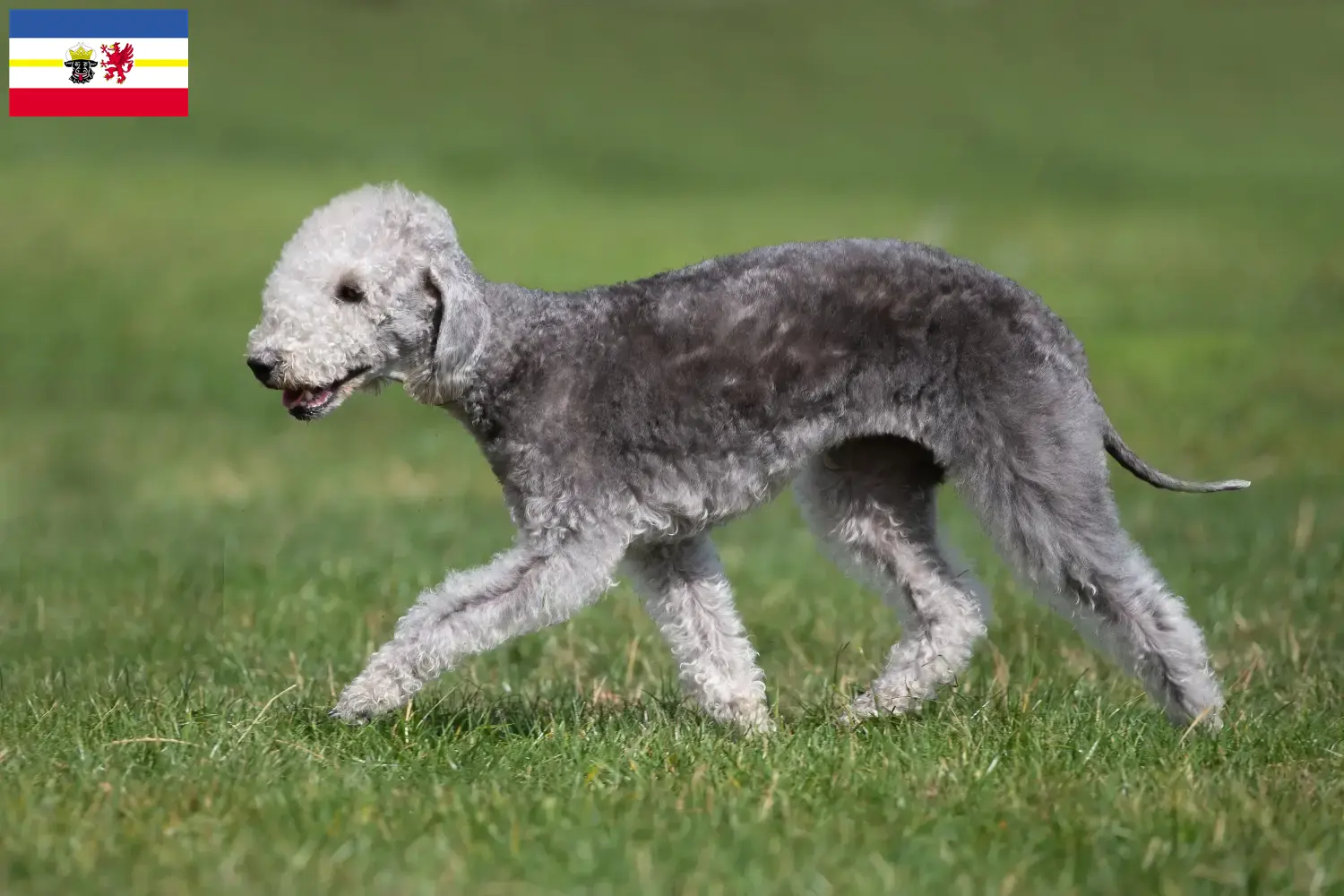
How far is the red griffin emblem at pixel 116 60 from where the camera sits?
11.4 metres

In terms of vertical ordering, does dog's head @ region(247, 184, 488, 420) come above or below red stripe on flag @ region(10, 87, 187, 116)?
below

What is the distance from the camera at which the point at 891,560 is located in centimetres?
598

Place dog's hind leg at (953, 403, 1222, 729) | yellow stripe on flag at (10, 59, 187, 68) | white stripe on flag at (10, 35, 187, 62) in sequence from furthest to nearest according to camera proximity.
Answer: yellow stripe on flag at (10, 59, 187, 68)
white stripe on flag at (10, 35, 187, 62)
dog's hind leg at (953, 403, 1222, 729)

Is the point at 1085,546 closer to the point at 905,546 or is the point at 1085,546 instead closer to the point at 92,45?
the point at 905,546

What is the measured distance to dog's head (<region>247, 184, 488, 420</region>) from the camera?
515 centimetres

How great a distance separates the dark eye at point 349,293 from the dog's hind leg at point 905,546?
175 cm

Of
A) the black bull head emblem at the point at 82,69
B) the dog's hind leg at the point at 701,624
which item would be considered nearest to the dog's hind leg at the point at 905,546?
the dog's hind leg at the point at 701,624

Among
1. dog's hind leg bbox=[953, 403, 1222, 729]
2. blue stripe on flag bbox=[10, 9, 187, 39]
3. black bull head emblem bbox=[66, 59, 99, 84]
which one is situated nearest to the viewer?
dog's hind leg bbox=[953, 403, 1222, 729]

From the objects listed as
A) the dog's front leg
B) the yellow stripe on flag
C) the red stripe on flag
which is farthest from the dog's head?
the red stripe on flag

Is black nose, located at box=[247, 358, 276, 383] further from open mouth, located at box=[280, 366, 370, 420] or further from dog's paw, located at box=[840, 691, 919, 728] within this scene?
dog's paw, located at box=[840, 691, 919, 728]

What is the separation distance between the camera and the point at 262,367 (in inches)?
203

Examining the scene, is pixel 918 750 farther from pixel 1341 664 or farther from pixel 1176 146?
pixel 1176 146

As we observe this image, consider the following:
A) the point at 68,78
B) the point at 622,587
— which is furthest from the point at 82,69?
the point at 622,587

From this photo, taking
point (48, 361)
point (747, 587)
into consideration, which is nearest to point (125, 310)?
point (48, 361)
